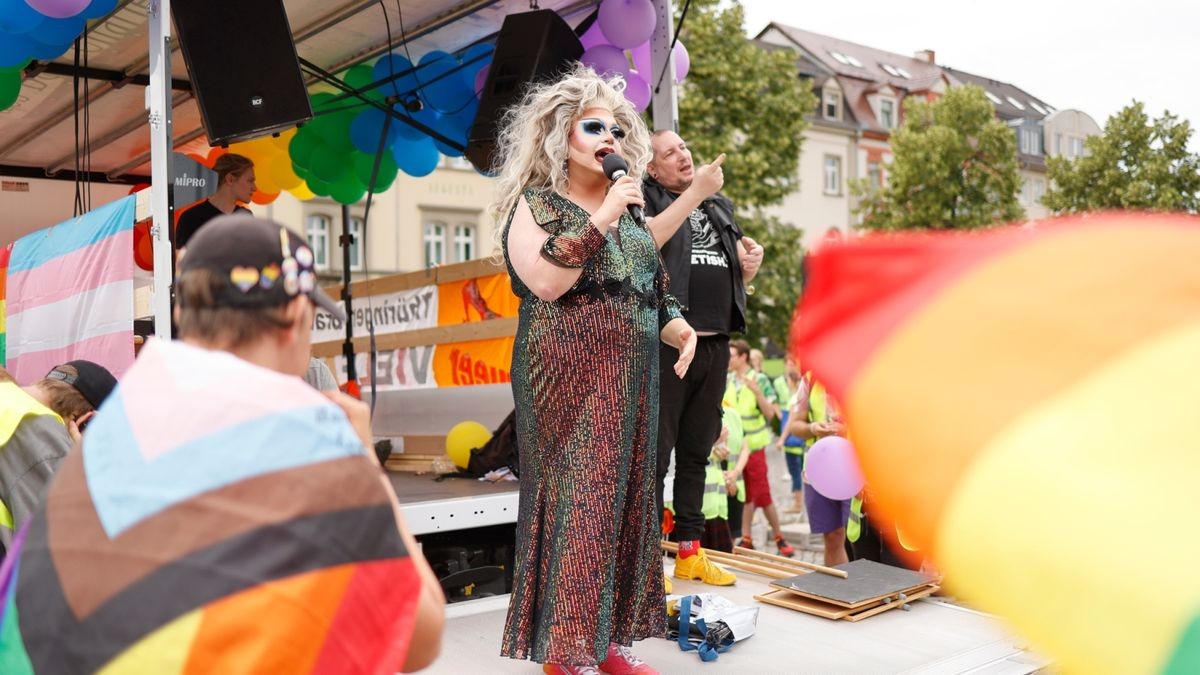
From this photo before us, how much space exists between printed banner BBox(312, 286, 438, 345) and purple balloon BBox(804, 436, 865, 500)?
3.47 meters

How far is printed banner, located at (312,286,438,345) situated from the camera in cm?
816

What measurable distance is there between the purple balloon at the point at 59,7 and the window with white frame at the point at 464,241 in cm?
2878

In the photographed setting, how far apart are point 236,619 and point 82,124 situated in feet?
26.8

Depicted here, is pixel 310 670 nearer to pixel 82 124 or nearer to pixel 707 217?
pixel 707 217

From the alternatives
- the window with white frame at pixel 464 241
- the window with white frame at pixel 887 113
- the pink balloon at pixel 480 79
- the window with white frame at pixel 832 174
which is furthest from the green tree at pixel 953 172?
the pink balloon at pixel 480 79

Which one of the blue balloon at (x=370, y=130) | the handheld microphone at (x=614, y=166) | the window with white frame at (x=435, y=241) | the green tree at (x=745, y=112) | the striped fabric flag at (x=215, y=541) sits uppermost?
the green tree at (x=745, y=112)

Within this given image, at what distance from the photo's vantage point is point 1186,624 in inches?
43.5

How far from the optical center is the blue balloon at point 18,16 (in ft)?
15.5

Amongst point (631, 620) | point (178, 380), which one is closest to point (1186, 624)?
point (178, 380)

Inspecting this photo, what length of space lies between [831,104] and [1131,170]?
18700mm

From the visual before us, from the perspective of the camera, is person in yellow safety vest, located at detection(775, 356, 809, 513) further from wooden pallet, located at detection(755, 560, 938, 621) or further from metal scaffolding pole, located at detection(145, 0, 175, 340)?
metal scaffolding pole, located at detection(145, 0, 175, 340)

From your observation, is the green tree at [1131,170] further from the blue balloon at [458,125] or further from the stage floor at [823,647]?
the stage floor at [823,647]

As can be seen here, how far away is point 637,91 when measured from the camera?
5.96 metres

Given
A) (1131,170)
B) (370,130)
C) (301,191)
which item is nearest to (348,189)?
(370,130)
